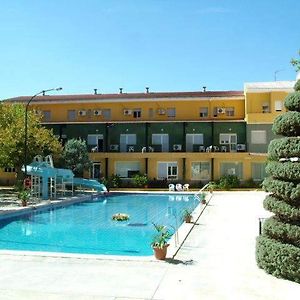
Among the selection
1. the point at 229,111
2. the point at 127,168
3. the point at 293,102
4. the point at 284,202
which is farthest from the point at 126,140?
the point at 284,202

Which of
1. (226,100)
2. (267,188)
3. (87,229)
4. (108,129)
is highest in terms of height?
(226,100)

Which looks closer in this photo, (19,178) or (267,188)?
(267,188)

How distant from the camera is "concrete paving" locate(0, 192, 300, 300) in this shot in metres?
8.27

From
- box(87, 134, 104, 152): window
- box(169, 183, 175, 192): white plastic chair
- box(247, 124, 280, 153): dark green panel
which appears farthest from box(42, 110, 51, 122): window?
box(247, 124, 280, 153): dark green panel

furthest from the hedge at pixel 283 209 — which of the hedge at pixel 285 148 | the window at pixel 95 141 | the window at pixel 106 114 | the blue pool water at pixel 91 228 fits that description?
the window at pixel 106 114

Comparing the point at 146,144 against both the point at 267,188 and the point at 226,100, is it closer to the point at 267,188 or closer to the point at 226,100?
the point at 226,100

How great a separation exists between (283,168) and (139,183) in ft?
107

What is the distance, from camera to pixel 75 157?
126ft

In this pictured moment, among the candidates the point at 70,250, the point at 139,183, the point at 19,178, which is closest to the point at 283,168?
the point at 70,250

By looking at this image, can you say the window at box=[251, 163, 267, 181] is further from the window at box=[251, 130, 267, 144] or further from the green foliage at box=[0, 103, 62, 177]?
the green foliage at box=[0, 103, 62, 177]

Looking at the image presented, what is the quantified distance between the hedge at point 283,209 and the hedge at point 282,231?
148 mm

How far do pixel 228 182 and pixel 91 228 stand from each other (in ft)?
74.7

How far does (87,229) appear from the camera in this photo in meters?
19.1

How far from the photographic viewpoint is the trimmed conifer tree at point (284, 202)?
9096mm
